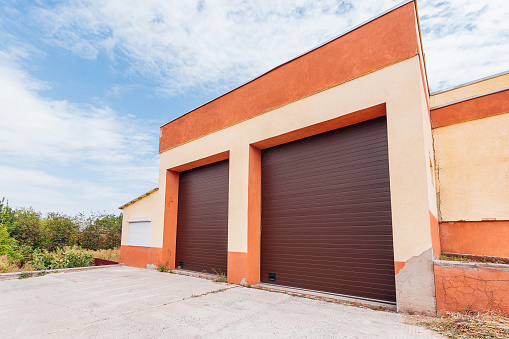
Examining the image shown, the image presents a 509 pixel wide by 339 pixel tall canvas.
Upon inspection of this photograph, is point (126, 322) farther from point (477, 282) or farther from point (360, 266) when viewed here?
point (477, 282)

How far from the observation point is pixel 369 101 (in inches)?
223

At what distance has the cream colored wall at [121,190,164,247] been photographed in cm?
1036

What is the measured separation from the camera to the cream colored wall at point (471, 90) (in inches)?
296

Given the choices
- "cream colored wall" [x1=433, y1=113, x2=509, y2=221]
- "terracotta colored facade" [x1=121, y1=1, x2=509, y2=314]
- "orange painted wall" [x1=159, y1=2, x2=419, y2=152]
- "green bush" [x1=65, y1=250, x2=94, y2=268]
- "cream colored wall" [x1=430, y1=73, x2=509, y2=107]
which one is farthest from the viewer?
"green bush" [x1=65, y1=250, x2=94, y2=268]

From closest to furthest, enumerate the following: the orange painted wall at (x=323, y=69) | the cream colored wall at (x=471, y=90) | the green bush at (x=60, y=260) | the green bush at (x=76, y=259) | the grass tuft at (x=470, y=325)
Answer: the grass tuft at (x=470, y=325) → the orange painted wall at (x=323, y=69) → the cream colored wall at (x=471, y=90) → the green bush at (x=60, y=260) → the green bush at (x=76, y=259)

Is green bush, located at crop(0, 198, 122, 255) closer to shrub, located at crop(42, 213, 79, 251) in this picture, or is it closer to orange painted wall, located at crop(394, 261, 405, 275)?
shrub, located at crop(42, 213, 79, 251)

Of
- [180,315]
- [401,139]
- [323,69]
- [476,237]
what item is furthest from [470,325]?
[323,69]

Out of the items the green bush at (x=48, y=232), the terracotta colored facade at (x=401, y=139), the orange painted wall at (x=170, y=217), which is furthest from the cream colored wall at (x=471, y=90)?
the green bush at (x=48, y=232)

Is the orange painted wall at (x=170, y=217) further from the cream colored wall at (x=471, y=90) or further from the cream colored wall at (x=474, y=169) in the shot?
the cream colored wall at (x=471, y=90)

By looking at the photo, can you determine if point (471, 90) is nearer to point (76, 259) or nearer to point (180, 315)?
point (180, 315)

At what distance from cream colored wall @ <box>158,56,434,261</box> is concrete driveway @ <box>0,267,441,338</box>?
1.40 metres

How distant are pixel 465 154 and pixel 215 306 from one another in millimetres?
6584

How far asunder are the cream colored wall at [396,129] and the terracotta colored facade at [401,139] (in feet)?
0.06

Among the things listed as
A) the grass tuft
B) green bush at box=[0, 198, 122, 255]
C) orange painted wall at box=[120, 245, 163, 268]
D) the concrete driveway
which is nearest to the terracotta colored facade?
the grass tuft
